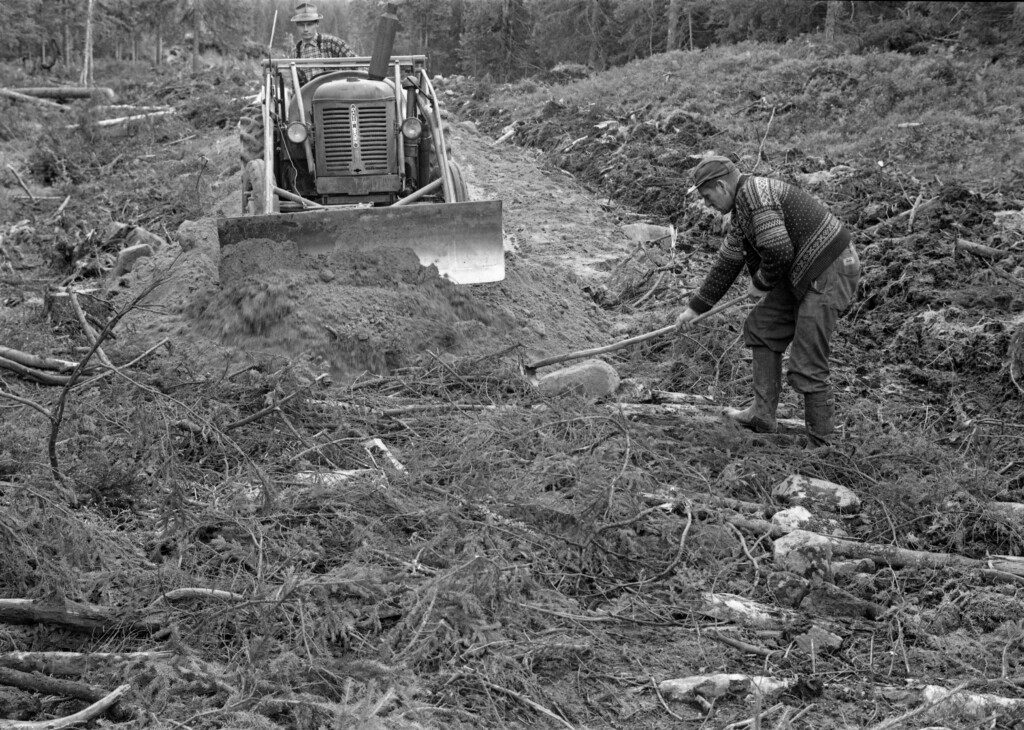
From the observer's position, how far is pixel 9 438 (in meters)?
4.90

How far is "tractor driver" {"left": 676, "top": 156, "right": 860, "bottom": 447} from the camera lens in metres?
5.55

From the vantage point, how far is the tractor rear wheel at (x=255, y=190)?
8.16 m

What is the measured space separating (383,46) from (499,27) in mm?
37433

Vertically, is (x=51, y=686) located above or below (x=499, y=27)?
below

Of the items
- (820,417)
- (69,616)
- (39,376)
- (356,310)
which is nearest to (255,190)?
(356,310)

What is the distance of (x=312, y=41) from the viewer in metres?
11.5

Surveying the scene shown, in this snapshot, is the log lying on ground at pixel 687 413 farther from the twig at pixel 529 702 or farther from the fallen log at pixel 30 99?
the fallen log at pixel 30 99

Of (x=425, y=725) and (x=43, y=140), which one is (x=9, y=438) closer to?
(x=425, y=725)

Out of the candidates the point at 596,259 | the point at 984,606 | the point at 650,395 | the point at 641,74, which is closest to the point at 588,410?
the point at 650,395

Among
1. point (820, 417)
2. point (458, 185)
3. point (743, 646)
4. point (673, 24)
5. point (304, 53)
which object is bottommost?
point (743, 646)

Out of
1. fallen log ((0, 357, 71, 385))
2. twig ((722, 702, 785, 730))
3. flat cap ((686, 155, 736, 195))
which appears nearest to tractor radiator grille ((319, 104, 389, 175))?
fallen log ((0, 357, 71, 385))

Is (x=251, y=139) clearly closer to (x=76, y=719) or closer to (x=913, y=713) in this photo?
(x=76, y=719)

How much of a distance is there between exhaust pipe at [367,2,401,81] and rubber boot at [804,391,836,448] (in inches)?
175

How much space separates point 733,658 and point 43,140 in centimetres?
1753
